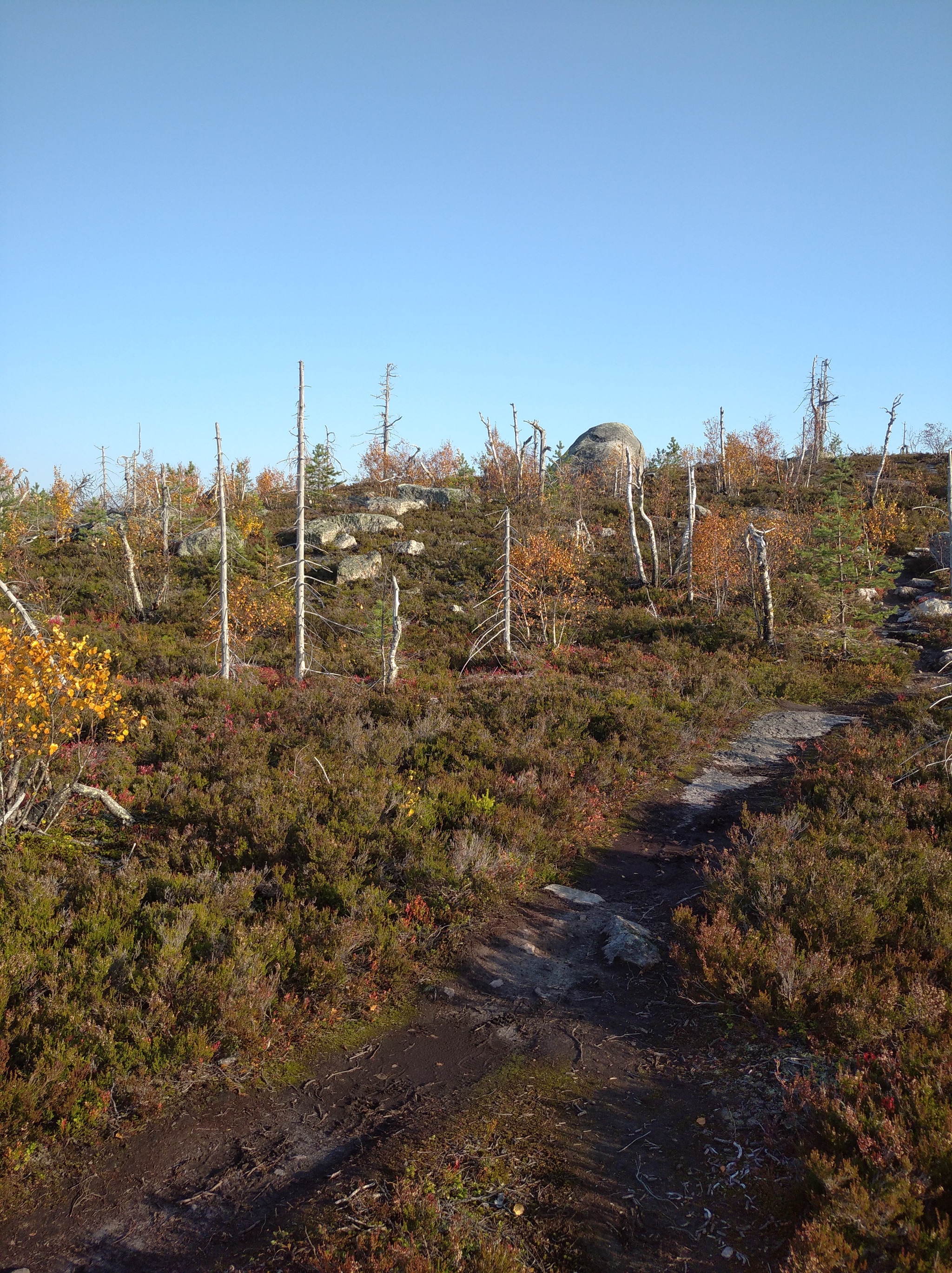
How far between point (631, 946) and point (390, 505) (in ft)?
137

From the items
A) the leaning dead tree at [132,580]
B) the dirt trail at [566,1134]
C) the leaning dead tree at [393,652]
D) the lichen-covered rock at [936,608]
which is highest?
the leaning dead tree at [132,580]

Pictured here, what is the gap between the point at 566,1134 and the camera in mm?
5242

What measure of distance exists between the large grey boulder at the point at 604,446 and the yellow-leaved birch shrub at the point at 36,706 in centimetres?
5394

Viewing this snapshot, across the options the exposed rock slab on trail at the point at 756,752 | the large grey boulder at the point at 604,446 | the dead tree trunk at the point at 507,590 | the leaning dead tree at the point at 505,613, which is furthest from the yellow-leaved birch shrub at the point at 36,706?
the large grey boulder at the point at 604,446

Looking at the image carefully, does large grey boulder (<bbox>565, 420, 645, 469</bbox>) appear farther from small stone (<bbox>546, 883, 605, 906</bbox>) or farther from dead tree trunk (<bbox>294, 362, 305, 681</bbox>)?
small stone (<bbox>546, 883, 605, 906</bbox>)

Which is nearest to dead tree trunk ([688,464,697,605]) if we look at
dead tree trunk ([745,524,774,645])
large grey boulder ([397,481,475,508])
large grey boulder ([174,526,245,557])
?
dead tree trunk ([745,524,774,645])

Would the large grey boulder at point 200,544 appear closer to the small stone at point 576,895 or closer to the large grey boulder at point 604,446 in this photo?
the small stone at point 576,895

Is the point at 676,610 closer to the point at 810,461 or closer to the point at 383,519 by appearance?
the point at 383,519

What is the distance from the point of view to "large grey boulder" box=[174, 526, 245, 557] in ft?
115

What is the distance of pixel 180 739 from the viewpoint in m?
12.7

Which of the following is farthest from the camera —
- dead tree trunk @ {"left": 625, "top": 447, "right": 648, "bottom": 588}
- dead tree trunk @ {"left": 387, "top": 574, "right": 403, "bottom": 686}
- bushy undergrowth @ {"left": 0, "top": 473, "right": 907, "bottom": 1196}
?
dead tree trunk @ {"left": 625, "top": 447, "right": 648, "bottom": 588}

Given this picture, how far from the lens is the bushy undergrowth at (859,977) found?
4.06 metres

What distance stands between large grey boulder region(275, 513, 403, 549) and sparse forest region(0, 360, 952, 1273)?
12.5m

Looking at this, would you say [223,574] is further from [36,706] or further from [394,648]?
[36,706]
